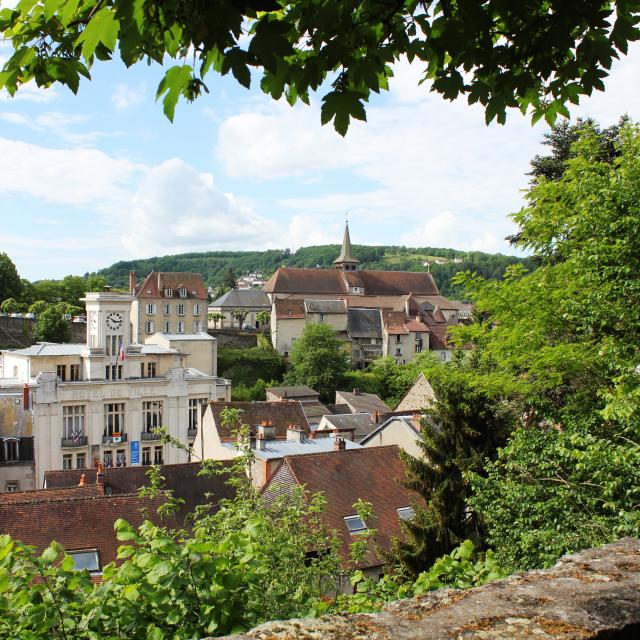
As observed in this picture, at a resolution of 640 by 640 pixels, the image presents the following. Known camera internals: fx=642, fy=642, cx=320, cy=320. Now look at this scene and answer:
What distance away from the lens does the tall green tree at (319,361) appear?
64.5 m

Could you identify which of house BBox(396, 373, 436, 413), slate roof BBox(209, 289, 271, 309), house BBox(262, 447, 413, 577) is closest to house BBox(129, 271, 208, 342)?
slate roof BBox(209, 289, 271, 309)

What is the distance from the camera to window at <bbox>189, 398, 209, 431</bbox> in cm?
3775

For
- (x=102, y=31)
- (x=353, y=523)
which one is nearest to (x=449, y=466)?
(x=353, y=523)

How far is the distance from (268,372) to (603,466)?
6041cm

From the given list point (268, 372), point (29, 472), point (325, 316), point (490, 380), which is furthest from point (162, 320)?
point (490, 380)

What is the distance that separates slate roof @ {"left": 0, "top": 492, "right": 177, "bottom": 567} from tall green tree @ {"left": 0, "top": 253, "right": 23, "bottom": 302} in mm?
76942

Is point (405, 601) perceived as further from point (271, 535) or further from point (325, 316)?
point (325, 316)

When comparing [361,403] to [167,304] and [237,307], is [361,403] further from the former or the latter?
[237,307]

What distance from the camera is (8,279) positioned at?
277 feet

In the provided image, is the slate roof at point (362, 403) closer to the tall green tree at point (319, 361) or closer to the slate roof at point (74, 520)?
the tall green tree at point (319, 361)

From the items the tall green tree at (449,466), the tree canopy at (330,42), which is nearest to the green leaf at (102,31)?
the tree canopy at (330,42)

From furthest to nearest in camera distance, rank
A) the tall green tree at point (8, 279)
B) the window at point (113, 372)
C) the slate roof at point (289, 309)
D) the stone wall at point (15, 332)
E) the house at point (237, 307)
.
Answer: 1. the house at point (237, 307)
2. the tall green tree at point (8, 279)
3. the slate roof at point (289, 309)
4. the stone wall at point (15, 332)
5. the window at point (113, 372)

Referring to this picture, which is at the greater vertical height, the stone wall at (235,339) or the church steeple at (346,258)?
the church steeple at (346,258)

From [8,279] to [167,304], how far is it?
25.9 metres
